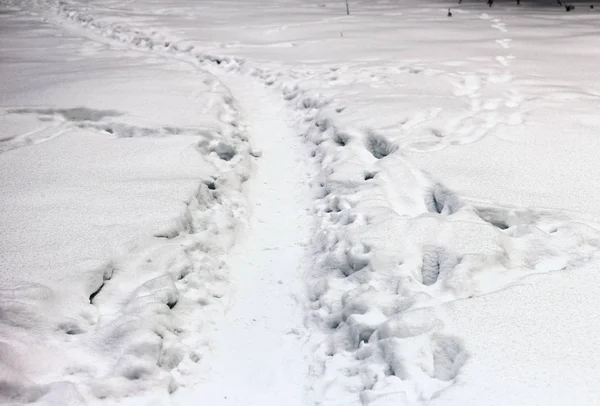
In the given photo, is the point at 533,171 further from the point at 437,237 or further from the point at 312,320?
the point at 312,320

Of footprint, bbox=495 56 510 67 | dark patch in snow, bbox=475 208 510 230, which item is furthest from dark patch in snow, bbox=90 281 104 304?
footprint, bbox=495 56 510 67

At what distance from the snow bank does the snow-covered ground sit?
0.01 meters

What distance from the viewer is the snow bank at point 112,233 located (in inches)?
99.4

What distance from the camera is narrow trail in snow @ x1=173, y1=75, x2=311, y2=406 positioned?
259 cm

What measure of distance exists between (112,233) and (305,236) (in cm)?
129

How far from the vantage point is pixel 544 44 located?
8320 mm

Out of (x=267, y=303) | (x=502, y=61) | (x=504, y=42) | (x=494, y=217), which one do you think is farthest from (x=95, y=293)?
(x=504, y=42)

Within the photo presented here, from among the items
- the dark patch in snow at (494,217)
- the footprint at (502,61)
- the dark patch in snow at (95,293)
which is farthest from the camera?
→ the footprint at (502,61)

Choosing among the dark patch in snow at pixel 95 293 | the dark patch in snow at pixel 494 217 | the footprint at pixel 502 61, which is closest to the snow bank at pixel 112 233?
the dark patch in snow at pixel 95 293

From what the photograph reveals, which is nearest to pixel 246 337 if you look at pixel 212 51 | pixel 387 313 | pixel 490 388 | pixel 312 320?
pixel 312 320

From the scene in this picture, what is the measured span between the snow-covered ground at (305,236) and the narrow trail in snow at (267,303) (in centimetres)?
1

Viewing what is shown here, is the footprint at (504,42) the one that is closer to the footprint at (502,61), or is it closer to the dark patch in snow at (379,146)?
the footprint at (502,61)

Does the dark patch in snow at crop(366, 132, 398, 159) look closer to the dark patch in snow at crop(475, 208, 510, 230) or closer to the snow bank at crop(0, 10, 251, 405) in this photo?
the snow bank at crop(0, 10, 251, 405)

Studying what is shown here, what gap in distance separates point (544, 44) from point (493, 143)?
15.4ft
